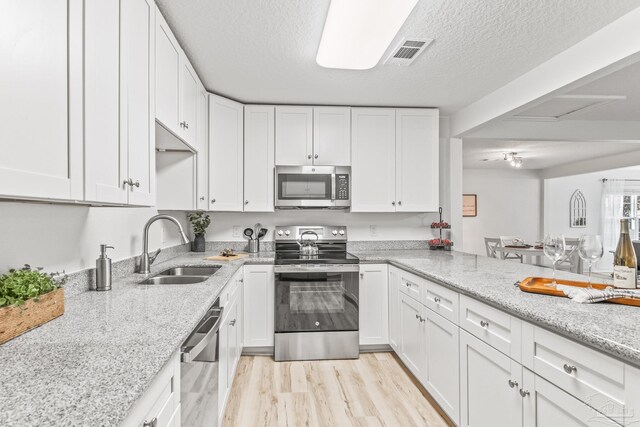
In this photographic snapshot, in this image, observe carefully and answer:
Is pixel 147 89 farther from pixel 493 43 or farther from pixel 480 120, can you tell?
pixel 480 120

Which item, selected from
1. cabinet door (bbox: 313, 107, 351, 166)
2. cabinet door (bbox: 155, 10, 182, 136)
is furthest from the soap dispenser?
cabinet door (bbox: 313, 107, 351, 166)

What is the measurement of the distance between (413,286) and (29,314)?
7.18ft

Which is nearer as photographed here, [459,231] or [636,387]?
[636,387]

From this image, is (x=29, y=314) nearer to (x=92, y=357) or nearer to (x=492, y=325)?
(x=92, y=357)

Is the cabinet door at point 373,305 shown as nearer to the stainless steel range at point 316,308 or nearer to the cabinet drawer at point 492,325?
the stainless steel range at point 316,308

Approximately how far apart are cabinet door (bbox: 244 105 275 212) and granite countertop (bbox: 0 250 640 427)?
4.76ft

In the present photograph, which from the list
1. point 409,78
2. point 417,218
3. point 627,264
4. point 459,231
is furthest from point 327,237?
point 627,264

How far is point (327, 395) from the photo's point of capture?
95.0 inches

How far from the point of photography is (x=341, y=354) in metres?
2.99

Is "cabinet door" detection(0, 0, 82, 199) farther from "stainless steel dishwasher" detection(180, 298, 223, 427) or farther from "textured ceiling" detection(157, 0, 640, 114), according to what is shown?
"textured ceiling" detection(157, 0, 640, 114)

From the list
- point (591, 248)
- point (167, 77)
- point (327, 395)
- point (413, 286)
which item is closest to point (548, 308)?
point (591, 248)

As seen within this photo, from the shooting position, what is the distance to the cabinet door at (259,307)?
3016mm

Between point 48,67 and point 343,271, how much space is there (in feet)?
7.93

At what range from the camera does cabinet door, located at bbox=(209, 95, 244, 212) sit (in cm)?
316
